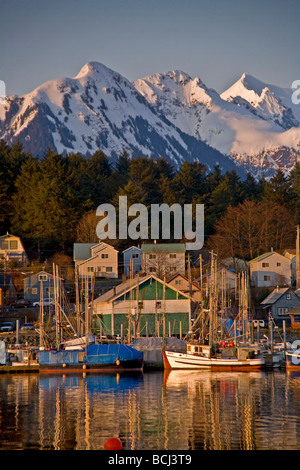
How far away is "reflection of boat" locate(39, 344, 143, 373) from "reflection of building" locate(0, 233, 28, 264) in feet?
136

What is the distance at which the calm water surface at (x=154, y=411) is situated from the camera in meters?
32.2

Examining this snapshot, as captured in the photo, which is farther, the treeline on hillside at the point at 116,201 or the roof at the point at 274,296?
the treeline on hillside at the point at 116,201

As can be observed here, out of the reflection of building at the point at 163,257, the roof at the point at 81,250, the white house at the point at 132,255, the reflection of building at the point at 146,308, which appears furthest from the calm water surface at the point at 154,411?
the white house at the point at 132,255

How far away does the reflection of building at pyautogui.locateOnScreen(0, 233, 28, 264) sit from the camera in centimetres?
9725

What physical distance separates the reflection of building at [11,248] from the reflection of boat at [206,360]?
43868 mm

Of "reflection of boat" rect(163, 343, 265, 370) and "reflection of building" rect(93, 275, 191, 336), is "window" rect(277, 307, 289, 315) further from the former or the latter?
"reflection of boat" rect(163, 343, 265, 370)

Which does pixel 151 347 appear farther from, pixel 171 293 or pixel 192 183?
pixel 192 183

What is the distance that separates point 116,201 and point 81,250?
44.5ft

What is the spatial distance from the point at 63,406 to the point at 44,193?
2383 inches

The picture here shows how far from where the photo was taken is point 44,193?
328 ft

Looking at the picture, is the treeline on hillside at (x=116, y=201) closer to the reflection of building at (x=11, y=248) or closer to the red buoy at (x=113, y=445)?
the reflection of building at (x=11, y=248)

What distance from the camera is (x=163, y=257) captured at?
93875 mm

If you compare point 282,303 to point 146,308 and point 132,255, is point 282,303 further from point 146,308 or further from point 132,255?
point 132,255

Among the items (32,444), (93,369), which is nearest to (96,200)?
(93,369)
